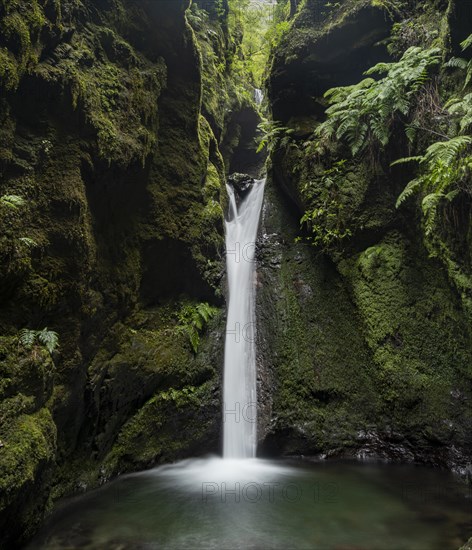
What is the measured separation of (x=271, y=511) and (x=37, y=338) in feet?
11.4

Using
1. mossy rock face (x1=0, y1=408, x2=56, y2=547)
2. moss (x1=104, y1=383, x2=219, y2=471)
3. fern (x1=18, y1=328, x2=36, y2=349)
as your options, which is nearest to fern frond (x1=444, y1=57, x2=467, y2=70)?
moss (x1=104, y1=383, x2=219, y2=471)

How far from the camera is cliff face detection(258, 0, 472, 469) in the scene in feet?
21.7

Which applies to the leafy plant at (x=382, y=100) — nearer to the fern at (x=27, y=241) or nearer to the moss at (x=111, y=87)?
the moss at (x=111, y=87)

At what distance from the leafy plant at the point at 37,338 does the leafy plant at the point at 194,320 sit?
3259 millimetres

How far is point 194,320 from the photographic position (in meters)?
7.65

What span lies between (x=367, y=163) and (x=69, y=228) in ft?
20.3

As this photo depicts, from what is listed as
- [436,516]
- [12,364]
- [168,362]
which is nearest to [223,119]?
[168,362]

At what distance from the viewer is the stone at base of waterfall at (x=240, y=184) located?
12.4 metres

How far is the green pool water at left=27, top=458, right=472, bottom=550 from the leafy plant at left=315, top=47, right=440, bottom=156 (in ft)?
19.0

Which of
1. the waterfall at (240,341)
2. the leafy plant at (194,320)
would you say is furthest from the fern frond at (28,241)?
the waterfall at (240,341)

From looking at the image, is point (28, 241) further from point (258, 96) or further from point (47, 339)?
point (258, 96)

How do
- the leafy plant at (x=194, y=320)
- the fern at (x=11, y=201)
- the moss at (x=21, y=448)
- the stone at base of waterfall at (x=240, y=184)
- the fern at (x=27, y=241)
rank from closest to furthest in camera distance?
the moss at (x=21, y=448), the fern at (x=11, y=201), the fern at (x=27, y=241), the leafy plant at (x=194, y=320), the stone at base of waterfall at (x=240, y=184)

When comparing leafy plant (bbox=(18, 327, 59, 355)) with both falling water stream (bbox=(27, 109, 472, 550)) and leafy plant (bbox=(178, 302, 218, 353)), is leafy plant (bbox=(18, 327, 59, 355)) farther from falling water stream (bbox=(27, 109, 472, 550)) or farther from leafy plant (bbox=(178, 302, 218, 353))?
leafy plant (bbox=(178, 302, 218, 353))

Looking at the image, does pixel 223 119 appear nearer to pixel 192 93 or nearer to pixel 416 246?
pixel 192 93
